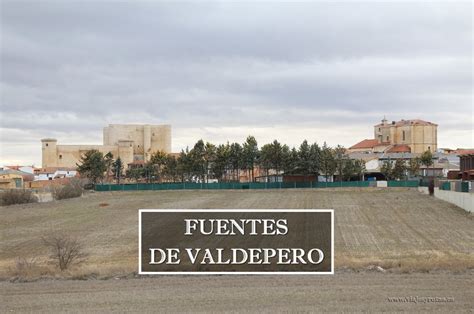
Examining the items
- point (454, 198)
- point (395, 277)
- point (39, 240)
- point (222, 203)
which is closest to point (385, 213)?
point (454, 198)

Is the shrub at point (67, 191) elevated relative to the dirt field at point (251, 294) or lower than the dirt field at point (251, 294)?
elevated

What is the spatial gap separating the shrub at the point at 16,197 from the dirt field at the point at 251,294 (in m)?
56.4

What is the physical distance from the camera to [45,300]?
18.0m

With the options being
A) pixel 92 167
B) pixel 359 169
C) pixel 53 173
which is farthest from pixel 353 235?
pixel 53 173

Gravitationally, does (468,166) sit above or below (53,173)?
above

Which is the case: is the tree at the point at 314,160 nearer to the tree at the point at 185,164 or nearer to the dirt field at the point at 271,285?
the tree at the point at 185,164

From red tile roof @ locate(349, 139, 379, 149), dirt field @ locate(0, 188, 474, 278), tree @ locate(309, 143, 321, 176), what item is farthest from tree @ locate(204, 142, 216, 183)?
dirt field @ locate(0, 188, 474, 278)

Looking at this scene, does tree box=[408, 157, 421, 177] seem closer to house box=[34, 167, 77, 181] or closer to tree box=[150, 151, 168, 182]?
tree box=[150, 151, 168, 182]

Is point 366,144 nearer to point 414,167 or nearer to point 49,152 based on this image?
point 414,167

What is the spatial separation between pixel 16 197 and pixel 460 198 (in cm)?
5089

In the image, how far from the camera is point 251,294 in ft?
60.0

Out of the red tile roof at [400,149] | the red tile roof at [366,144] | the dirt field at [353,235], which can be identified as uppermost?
the red tile roof at [366,144]

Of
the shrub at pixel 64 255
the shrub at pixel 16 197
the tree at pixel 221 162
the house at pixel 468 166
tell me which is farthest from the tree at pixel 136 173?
the shrub at pixel 64 255

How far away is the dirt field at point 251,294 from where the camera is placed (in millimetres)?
16906
